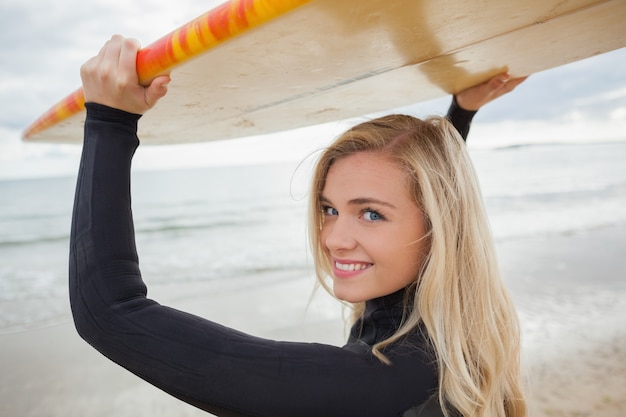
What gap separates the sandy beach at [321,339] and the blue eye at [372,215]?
135 cm

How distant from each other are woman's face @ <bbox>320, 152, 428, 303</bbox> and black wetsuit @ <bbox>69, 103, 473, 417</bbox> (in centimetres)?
39

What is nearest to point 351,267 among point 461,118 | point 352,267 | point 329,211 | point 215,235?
point 352,267

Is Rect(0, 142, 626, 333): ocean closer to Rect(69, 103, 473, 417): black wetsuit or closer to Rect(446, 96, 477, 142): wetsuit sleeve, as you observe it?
Rect(446, 96, 477, 142): wetsuit sleeve

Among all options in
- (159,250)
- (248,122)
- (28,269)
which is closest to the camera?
(248,122)

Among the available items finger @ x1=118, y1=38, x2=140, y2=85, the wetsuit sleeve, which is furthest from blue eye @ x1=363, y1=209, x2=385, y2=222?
the wetsuit sleeve

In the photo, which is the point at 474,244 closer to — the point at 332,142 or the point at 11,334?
the point at 332,142

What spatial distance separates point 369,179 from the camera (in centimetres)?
168

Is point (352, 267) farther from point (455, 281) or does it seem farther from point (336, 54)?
point (336, 54)

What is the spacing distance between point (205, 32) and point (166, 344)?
832mm

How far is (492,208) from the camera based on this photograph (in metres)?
20.5

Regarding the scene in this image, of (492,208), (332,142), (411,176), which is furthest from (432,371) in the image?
(492,208)

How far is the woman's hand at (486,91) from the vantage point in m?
2.25

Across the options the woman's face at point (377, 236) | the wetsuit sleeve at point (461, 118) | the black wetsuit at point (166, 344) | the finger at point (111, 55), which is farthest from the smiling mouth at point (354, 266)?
the wetsuit sleeve at point (461, 118)

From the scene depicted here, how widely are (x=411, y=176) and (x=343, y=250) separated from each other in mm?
356
